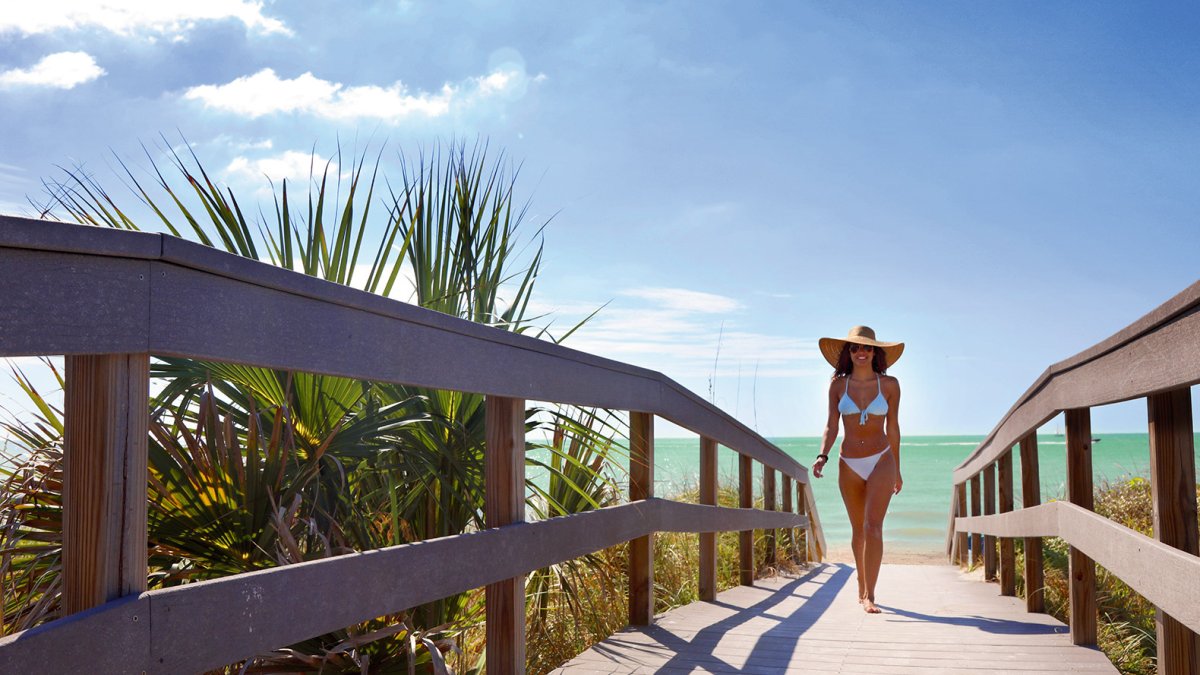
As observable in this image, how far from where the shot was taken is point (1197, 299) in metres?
2.19

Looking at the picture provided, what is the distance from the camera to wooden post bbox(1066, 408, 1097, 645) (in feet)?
12.2

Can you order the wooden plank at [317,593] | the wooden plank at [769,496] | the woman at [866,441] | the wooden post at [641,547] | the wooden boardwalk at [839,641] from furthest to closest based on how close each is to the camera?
the wooden plank at [769,496] < the woman at [866,441] < the wooden post at [641,547] < the wooden boardwalk at [839,641] < the wooden plank at [317,593]

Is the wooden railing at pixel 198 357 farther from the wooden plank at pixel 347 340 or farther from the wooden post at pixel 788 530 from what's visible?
the wooden post at pixel 788 530

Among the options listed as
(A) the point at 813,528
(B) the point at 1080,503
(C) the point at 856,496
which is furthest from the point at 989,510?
(B) the point at 1080,503

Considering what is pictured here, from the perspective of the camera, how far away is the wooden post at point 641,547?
4191mm

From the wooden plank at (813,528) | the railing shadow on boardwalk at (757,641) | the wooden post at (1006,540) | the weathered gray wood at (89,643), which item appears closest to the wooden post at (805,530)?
the wooden plank at (813,528)

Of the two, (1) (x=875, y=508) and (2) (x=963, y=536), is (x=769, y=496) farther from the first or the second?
(2) (x=963, y=536)

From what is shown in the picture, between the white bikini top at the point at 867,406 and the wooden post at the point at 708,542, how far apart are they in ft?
3.94

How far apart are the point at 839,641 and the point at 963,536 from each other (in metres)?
7.69

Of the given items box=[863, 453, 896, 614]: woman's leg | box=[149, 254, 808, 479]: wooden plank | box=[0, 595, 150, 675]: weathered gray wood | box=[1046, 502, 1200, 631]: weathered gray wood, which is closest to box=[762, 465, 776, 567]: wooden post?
box=[863, 453, 896, 614]: woman's leg

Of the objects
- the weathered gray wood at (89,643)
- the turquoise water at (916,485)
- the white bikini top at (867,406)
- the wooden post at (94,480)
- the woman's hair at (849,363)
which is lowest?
the turquoise water at (916,485)

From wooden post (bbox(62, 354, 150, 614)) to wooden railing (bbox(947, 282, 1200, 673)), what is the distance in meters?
2.19

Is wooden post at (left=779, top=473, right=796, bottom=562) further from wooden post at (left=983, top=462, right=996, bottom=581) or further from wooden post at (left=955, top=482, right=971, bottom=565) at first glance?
wooden post at (left=955, top=482, right=971, bottom=565)

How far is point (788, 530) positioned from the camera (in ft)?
32.3
